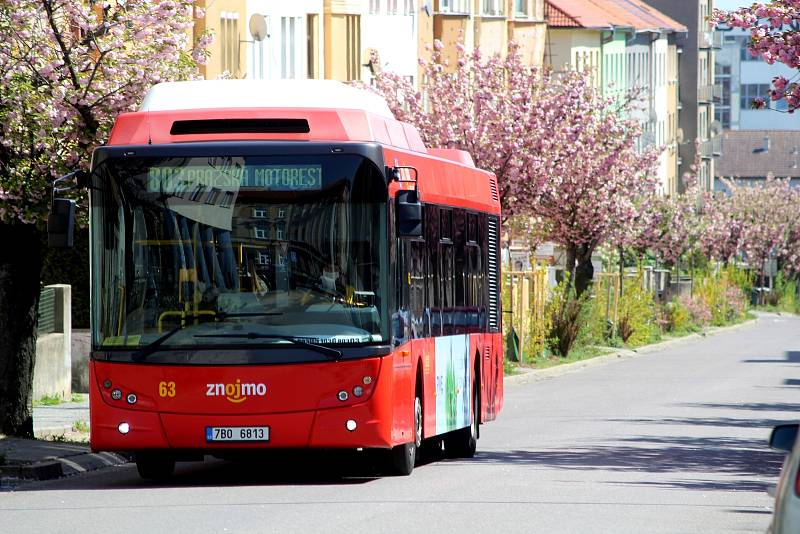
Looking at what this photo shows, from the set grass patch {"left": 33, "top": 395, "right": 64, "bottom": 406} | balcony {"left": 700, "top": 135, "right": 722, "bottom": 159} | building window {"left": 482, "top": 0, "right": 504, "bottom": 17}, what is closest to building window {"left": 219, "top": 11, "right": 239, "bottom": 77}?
grass patch {"left": 33, "top": 395, "right": 64, "bottom": 406}

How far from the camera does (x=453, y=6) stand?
61.5m

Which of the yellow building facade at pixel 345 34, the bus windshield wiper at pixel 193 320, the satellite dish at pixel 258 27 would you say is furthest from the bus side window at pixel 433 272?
the satellite dish at pixel 258 27

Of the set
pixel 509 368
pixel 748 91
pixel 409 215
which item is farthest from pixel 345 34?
A: pixel 748 91

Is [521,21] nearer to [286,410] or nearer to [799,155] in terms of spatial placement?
[286,410]

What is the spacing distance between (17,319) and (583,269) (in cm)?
3311

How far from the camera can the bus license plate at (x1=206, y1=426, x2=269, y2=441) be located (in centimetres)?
1567

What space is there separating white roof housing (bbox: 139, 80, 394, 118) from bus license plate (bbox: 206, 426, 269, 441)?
103 inches

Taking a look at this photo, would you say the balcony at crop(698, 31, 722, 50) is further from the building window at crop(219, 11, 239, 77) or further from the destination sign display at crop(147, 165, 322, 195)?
the destination sign display at crop(147, 165, 322, 195)

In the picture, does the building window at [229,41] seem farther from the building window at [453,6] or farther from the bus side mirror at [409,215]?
the bus side mirror at [409,215]

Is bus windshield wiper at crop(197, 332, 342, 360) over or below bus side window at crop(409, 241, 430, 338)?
below

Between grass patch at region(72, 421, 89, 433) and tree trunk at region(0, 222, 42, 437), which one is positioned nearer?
tree trunk at region(0, 222, 42, 437)

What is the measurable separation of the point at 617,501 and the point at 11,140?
7.09m

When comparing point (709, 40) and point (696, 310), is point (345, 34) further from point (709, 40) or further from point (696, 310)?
point (709, 40)

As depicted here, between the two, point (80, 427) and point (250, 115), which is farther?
point (80, 427)
